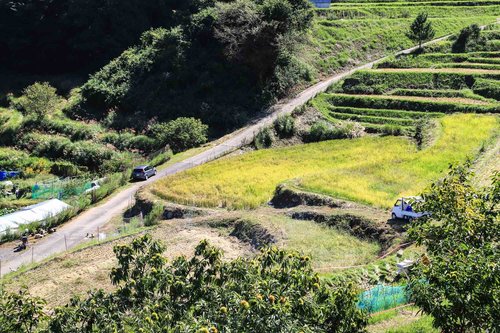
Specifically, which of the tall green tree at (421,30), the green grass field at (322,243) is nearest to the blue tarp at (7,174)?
the green grass field at (322,243)

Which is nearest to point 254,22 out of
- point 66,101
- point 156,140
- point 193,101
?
point 193,101

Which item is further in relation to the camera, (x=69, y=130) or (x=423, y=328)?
(x=69, y=130)

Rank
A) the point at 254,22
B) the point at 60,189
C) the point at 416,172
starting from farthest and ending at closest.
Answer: the point at 254,22, the point at 60,189, the point at 416,172

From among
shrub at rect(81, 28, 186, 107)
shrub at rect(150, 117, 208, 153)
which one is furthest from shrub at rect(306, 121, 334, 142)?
shrub at rect(81, 28, 186, 107)

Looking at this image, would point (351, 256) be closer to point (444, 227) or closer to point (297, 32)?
point (444, 227)

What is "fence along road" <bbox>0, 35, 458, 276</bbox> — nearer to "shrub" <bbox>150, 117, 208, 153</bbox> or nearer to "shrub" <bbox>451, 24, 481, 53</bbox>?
"shrub" <bbox>150, 117, 208, 153</bbox>

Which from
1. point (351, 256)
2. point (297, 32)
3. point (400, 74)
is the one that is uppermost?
point (297, 32)

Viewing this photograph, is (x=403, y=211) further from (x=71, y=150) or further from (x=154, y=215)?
(x=71, y=150)
